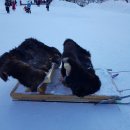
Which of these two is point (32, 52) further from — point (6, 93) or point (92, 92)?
point (92, 92)

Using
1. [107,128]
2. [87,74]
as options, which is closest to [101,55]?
[87,74]

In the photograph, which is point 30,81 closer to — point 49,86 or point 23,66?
point 23,66

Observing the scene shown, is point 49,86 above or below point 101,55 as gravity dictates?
above

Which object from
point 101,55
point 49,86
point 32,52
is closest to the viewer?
point 49,86

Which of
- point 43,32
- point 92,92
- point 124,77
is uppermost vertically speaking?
point 92,92

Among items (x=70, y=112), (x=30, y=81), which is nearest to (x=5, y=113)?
(x=30, y=81)

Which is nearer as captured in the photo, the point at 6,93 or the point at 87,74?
the point at 87,74

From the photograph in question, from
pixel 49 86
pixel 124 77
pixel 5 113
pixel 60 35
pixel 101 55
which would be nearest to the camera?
pixel 5 113

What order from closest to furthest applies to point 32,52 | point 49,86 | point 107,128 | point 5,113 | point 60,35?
point 107,128 < point 5,113 < point 49,86 < point 32,52 < point 60,35

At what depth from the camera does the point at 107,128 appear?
2.46 metres

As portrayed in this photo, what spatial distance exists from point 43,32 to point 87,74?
488 centimetres

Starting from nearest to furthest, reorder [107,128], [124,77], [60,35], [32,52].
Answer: [107,128]
[32,52]
[124,77]
[60,35]

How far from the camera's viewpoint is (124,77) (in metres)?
3.67

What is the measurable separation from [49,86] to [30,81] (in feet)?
1.18
